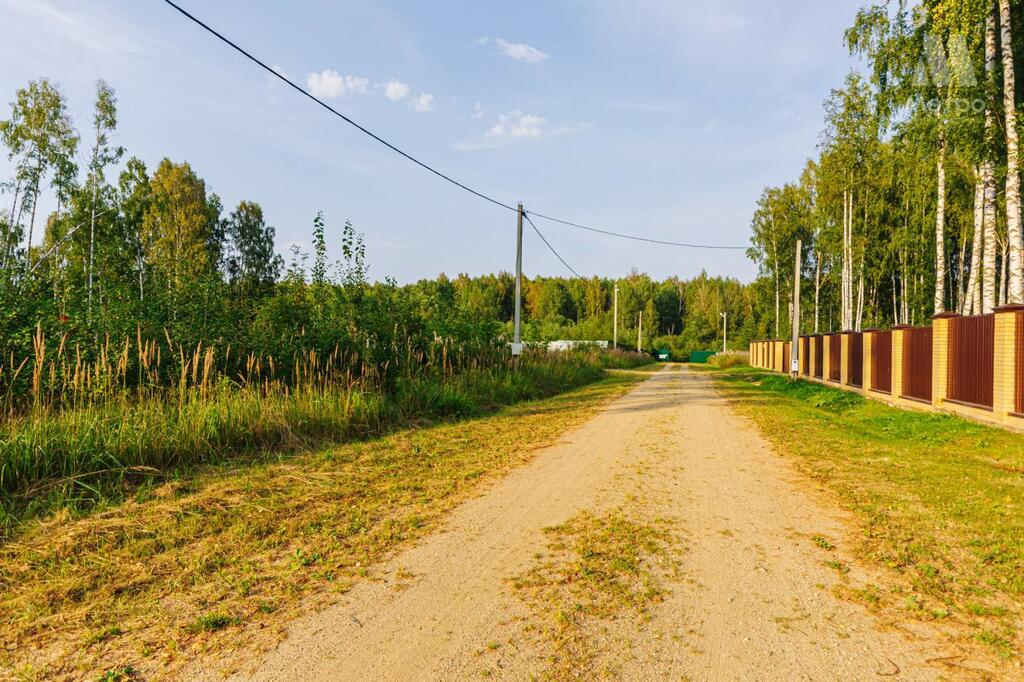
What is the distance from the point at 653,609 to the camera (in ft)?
9.65

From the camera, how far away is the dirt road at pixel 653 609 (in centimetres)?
242

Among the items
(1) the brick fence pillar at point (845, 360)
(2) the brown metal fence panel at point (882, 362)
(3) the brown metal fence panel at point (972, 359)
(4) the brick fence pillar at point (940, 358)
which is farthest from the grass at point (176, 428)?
(1) the brick fence pillar at point (845, 360)

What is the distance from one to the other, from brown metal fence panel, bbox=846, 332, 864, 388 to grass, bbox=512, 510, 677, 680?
15273 mm

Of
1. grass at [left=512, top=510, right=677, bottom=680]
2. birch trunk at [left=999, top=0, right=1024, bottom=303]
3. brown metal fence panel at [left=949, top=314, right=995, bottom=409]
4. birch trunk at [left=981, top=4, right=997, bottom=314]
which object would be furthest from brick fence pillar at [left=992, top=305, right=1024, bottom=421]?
grass at [left=512, top=510, right=677, bottom=680]

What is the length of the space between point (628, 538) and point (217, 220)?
41.7 meters

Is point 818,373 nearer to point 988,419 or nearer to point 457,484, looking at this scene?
point 988,419

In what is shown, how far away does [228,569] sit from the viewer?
11.3ft

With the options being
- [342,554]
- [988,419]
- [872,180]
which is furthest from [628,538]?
[872,180]

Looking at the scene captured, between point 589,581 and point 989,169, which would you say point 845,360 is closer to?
point 989,169

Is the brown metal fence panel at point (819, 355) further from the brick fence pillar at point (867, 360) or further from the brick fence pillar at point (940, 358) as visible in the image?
the brick fence pillar at point (940, 358)

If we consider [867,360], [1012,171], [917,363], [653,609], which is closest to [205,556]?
[653,609]

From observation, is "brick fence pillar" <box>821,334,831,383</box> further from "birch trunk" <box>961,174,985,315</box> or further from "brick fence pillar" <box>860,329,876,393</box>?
"birch trunk" <box>961,174,985,315</box>

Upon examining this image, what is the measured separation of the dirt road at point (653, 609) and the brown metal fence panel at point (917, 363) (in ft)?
28.8

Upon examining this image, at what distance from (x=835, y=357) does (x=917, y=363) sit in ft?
24.5
